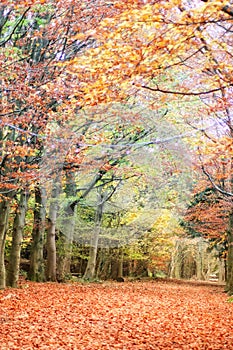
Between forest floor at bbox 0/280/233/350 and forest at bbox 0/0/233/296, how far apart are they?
3.09 metres

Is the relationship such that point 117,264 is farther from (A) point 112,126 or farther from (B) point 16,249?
(A) point 112,126

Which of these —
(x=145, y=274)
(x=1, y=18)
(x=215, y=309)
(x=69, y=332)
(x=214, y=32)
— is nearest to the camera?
(x=69, y=332)

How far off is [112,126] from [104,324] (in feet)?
26.6

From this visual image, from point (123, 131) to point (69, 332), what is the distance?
30.7 ft

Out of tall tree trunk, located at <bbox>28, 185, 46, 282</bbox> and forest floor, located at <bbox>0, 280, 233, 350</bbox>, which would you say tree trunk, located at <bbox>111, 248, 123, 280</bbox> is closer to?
tall tree trunk, located at <bbox>28, 185, 46, 282</bbox>

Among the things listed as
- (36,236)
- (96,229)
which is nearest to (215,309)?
(36,236)

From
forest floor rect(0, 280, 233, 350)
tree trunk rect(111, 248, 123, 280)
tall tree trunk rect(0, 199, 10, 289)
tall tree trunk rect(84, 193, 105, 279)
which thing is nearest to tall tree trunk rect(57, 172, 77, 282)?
tall tree trunk rect(84, 193, 105, 279)

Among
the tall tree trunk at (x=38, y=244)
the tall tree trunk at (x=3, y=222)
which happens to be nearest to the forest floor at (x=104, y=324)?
the tall tree trunk at (x=3, y=222)

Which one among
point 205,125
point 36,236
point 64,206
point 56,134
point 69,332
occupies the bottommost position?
point 69,332

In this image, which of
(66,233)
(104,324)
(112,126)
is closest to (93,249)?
(66,233)

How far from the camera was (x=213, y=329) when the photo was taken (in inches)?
329

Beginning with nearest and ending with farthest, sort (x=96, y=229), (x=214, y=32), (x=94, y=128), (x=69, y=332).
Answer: (x=69, y=332) < (x=214, y=32) < (x=94, y=128) < (x=96, y=229)

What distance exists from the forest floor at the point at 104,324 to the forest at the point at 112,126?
10.1ft

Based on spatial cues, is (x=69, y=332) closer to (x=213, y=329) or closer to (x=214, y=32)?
(x=213, y=329)
